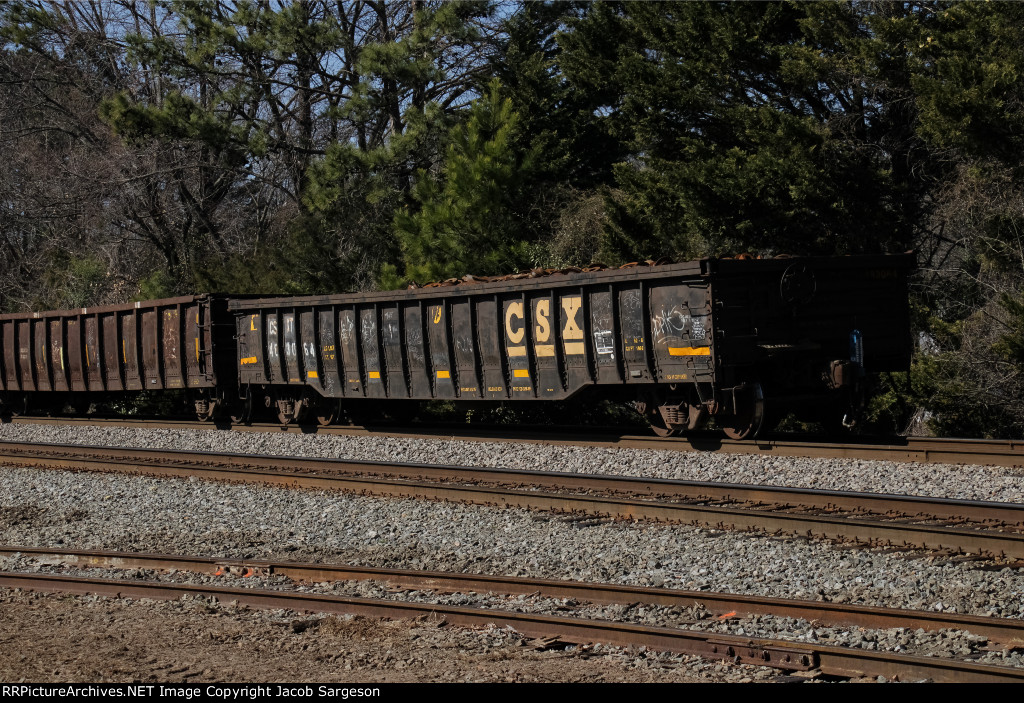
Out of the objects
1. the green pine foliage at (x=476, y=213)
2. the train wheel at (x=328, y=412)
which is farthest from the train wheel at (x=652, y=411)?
the green pine foliage at (x=476, y=213)

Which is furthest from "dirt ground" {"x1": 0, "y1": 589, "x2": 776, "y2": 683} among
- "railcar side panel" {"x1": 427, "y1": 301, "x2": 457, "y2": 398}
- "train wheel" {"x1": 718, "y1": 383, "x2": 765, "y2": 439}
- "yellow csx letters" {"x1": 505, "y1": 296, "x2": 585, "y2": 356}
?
"railcar side panel" {"x1": 427, "y1": 301, "x2": 457, "y2": 398}

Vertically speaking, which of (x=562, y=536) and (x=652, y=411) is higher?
(x=652, y=411)

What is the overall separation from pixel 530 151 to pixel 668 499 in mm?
15572

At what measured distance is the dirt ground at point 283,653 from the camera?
565 centimetres

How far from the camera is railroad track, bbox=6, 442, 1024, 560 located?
8.21m

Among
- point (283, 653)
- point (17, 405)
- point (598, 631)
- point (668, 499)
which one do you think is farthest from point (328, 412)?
point (598, 631)

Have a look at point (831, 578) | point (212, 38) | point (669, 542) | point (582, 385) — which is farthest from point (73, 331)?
point (831, 578)

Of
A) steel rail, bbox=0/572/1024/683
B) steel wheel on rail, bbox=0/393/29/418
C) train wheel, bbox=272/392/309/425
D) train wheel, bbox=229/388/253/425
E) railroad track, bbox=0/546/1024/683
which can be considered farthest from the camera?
steel wheel on rail, bbox=0/393/29/418

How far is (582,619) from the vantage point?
645 cm

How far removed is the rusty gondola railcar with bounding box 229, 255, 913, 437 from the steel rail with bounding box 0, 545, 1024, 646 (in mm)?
6235

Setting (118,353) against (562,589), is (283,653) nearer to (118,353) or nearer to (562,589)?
(562,589)

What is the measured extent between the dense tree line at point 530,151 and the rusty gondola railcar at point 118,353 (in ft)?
15.4

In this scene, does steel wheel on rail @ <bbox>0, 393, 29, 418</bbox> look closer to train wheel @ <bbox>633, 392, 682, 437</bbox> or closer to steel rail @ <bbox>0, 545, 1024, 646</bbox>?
train wheel @ <bbox>633, 392, 682, 437</bbox>
